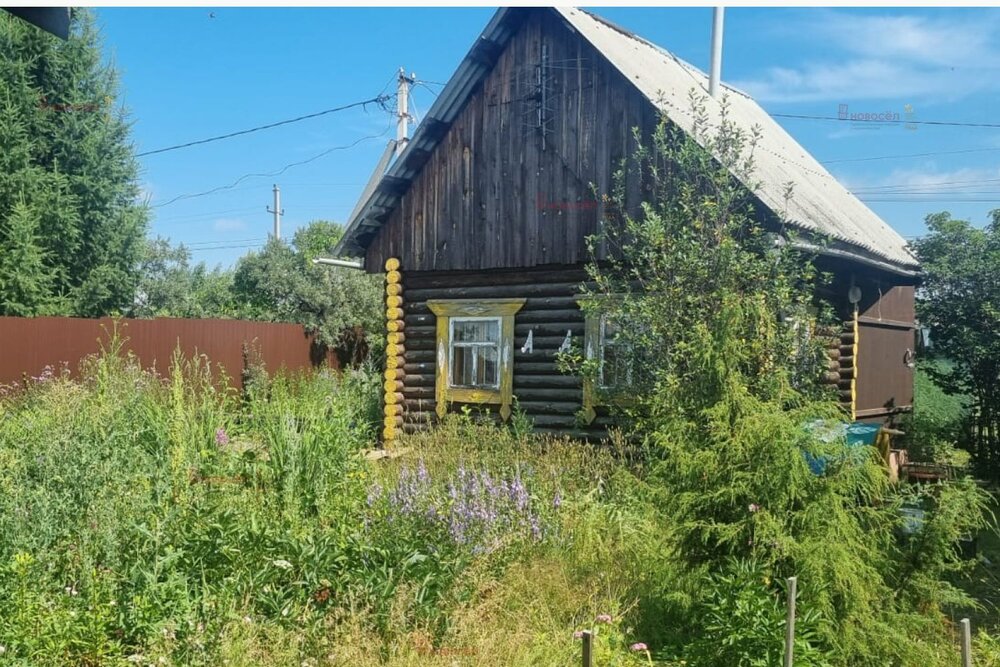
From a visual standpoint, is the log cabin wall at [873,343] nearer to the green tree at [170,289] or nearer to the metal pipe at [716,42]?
the metal pipe at [716,42]

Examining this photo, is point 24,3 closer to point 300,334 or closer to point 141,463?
point 141,463

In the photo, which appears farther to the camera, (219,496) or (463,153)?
(463,153)

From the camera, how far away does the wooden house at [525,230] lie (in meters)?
10.7

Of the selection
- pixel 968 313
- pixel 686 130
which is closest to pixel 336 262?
pixel 686 130

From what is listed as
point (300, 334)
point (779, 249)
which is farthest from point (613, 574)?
point (300, 334)

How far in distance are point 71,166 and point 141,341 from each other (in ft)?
20.4

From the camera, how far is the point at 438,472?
271 inches

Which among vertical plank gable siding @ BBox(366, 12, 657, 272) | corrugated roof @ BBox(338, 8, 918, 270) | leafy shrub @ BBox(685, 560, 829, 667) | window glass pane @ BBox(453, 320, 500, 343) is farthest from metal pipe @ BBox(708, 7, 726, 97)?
leafy shrub @ BBox(685, 560, 829, 667)

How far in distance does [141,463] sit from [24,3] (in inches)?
132

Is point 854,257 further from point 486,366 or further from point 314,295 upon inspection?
point 314,295

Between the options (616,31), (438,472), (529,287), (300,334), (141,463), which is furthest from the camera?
(300,334)

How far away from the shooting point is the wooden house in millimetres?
10680

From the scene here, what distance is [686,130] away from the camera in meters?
8.49

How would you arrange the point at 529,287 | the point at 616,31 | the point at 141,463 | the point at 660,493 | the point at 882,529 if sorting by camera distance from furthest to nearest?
the point at 616,31, the point at 529,287, the point at 141,463, the point at 660,493, the point at 882,529
